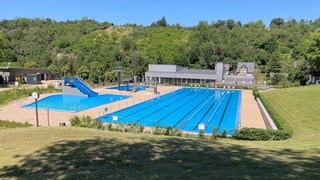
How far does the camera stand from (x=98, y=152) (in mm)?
6719

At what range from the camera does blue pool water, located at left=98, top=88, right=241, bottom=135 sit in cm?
2125

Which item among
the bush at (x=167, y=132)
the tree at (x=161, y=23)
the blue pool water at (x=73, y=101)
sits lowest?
the bush at (x=167, y=132)

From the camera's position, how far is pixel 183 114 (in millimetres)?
25125

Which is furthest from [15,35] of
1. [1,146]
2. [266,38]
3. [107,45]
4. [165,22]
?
[1,146]

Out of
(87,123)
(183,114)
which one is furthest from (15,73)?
(87,123)

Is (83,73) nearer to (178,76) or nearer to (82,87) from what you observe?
(82,87)

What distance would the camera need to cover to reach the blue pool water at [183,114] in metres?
21.2

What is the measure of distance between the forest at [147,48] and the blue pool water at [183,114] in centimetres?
2113

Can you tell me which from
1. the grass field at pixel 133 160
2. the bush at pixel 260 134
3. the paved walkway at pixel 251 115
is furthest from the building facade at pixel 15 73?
the grass field at pixel 133 160

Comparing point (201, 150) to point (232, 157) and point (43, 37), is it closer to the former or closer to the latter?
point (232, 157)

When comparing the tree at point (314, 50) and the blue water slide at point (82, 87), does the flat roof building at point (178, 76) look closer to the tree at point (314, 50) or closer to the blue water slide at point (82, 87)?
the tree at point (314, 50)

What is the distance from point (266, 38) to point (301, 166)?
73.3 metres

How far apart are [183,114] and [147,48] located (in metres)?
51.3

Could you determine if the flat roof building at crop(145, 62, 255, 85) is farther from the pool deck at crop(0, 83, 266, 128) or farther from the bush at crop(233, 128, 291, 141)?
the bush at crop(233, 128, 291, 141)
